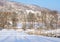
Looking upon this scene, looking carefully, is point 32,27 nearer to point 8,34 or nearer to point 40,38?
point 40,38

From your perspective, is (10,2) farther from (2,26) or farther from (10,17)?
(2,26)

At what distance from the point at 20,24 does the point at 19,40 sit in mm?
427

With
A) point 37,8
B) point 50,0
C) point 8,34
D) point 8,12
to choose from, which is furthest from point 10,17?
point 50,0

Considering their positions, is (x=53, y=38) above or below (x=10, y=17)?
below

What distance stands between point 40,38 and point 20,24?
2.04ft

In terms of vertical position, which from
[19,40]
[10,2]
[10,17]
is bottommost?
[19,40]

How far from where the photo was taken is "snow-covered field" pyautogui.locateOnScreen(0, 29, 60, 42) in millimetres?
4051

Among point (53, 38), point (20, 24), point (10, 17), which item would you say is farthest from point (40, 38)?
point (10, 17)

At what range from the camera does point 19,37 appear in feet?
13.5

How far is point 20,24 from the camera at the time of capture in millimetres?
4211

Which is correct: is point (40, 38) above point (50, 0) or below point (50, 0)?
below

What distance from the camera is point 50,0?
14.0 feet

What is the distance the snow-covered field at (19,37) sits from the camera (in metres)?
4.05

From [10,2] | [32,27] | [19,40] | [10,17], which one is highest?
[10,2]
